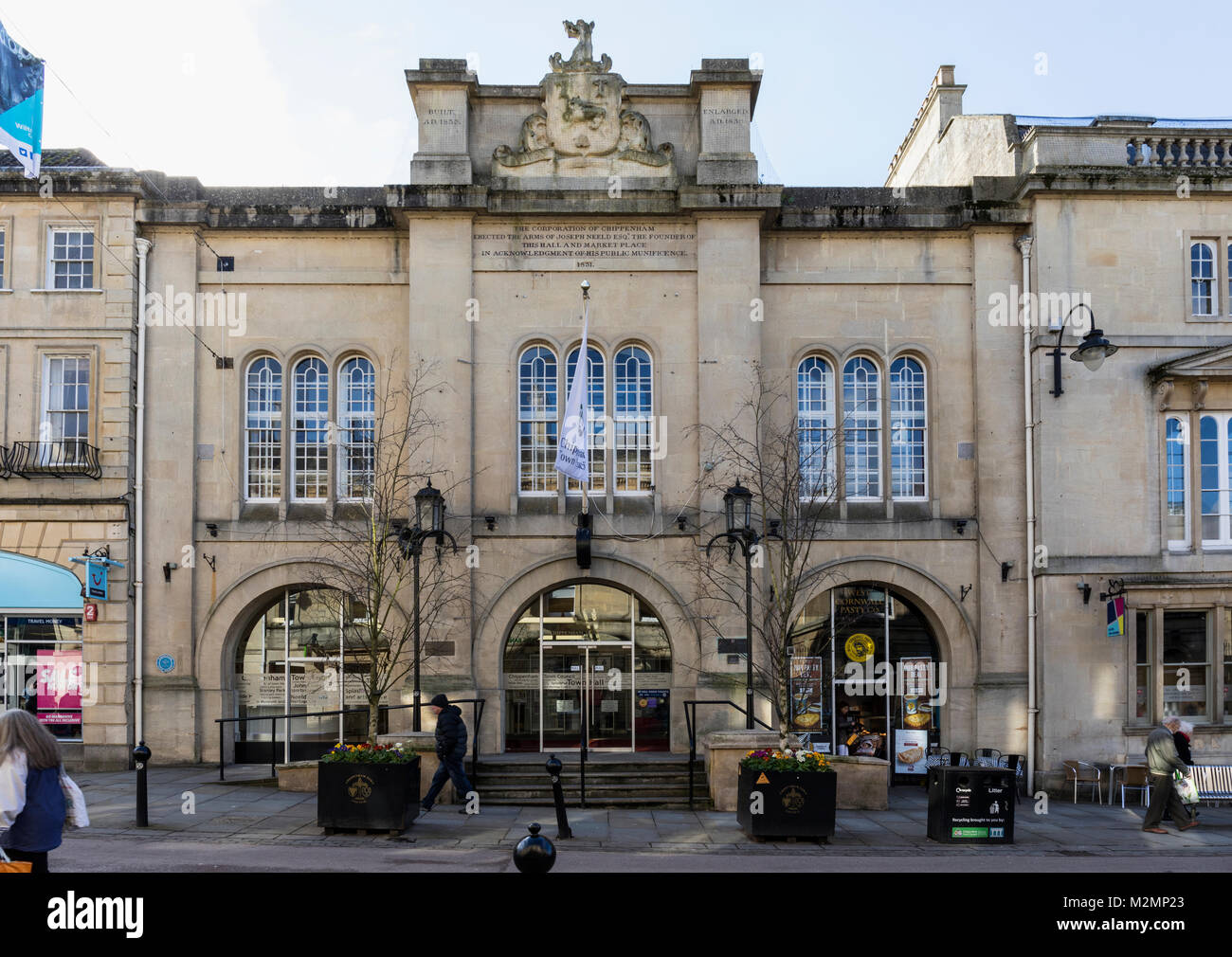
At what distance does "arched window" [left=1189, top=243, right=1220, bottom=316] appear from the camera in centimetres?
2095

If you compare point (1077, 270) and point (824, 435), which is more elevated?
point (1077, 270)

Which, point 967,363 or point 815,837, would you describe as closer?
point 815,837

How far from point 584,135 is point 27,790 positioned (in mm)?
16249

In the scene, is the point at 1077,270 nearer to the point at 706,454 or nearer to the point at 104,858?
the point at 706,454

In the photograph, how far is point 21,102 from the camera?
43.7 feet

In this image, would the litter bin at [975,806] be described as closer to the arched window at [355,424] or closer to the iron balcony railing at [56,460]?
the arched window at [355,424]

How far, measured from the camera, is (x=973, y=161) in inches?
927

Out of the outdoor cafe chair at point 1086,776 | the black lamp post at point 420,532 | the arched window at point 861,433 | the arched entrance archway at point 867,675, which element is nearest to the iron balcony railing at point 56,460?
the black lamp post at point 420,532

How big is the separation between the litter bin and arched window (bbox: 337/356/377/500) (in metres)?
11.9

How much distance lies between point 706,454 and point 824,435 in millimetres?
2518

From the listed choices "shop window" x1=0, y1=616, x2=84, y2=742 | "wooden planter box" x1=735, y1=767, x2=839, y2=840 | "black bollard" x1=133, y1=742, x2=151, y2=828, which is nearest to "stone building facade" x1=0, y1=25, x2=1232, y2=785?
"shop window" x1=0, y1=616, x2=84, y2=742

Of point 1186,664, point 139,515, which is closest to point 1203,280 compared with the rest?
point 1186,664

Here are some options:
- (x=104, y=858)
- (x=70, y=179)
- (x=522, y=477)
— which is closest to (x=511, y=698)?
(x=522, y=477)

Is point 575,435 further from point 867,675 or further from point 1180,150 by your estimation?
point 1180,150
